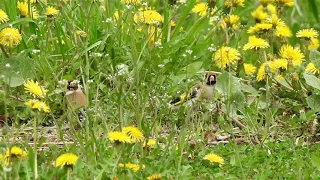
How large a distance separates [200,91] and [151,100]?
22 centimetres

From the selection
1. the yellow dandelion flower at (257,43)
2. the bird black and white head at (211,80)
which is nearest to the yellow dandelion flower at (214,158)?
the bird black and white head at (211,80)

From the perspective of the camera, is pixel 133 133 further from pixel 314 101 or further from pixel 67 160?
pixel 314 101

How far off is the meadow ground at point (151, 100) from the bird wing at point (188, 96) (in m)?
0.02

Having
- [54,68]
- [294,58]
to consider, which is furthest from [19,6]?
[294,58]

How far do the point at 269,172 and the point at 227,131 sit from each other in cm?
65

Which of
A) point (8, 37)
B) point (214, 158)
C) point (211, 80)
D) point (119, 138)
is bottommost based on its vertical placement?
point (214, 158)

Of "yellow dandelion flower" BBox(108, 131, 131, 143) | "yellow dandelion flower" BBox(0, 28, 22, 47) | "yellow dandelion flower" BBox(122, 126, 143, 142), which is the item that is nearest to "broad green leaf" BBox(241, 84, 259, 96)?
"yellow dandelion flower" BBox(0, 28, 22, 47)

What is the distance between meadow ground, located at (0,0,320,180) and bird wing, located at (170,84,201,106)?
0.02 meters

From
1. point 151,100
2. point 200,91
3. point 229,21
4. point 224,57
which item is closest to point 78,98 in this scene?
point 151,100

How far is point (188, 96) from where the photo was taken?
4.04 metres

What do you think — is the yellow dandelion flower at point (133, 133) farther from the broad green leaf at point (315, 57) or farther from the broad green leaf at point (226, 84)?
the broad green leaf at point (315, 57)

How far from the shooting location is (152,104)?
12.8 ft

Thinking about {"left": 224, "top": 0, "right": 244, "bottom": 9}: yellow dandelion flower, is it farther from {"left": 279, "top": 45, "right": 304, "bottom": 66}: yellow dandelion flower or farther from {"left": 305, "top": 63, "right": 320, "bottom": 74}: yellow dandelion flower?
{"left": 305, "top": 63, "right": 320, "bottom": 74}: yellow dandelion flower

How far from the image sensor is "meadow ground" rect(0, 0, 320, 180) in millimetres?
3232
